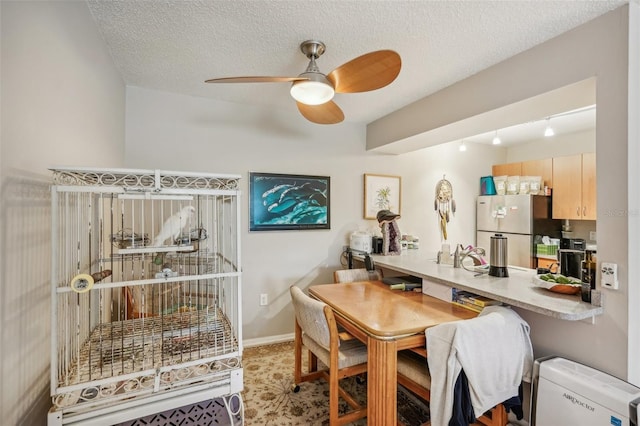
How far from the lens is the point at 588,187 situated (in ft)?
11.9

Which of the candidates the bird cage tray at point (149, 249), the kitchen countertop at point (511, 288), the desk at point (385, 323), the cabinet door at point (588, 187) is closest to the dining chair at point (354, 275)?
the kitchen countertop at point (511, 288)

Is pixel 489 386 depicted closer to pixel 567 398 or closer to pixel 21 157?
pixel 567 398

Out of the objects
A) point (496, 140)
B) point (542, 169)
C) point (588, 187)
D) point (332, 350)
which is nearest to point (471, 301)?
point (332, 350)

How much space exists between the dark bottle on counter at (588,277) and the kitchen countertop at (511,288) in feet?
0.16

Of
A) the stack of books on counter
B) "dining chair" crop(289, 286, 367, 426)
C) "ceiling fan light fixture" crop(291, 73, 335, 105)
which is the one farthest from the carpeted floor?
"ceiling fan light fixture" crop(291, 73, 335, 105)

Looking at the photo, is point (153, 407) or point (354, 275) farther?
point (354, 275)

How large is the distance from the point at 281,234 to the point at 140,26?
81.8 inches

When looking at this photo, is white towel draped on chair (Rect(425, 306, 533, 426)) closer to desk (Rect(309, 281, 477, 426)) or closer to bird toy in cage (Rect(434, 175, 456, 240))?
desk (Rect(309, 281, 477, 426))

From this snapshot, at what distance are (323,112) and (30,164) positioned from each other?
5.60 ft

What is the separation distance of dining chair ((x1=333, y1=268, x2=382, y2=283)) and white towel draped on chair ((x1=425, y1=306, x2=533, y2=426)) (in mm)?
1157

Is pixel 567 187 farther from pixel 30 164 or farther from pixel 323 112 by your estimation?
pixel 30 164

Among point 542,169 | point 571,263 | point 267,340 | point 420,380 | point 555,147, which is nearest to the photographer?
point 420,380

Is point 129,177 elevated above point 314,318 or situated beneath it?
elevated above

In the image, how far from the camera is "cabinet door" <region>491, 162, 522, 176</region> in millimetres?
4406
